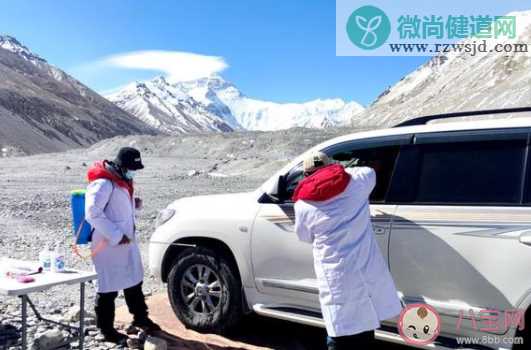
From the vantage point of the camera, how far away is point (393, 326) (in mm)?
4031

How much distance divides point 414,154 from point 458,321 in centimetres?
134

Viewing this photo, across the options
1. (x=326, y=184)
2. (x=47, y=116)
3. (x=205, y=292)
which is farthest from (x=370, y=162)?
(x=47, y=116)

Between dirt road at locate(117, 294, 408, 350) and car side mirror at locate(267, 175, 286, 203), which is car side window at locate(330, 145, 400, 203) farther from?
dirt road at locate(117, 294, 408, 350)

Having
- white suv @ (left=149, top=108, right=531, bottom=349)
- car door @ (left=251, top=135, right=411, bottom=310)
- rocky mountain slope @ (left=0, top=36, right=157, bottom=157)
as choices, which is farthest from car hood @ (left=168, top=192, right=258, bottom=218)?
rocky mountain slope @ (left=0, top=36, right=157, bottom=157)

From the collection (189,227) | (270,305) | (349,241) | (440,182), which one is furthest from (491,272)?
(189,227)

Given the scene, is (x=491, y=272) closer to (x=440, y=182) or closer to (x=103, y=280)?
(x=440, y=182)

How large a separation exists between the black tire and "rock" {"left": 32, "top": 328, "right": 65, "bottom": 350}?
115 centimetres

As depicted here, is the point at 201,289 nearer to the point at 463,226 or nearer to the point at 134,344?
the point at 134,344

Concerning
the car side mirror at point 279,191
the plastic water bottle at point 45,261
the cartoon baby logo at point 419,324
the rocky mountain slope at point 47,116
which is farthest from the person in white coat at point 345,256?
the rocky mountain slope at point 47,116

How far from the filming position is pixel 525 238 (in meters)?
3.42

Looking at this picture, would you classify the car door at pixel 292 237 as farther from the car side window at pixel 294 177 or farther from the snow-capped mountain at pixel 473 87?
the snow-capped mountain at pixel 473 87

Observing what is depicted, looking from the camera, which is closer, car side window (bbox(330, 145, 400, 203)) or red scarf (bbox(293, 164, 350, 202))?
red scarf (bbox(293, 164, 350, 202))

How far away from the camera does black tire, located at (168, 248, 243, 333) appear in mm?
4930

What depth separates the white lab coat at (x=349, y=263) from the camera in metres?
3.44
